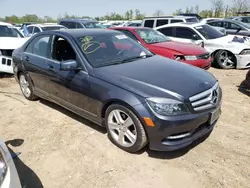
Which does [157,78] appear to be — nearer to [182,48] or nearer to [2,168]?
[2,168]

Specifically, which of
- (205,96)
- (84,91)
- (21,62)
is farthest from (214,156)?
(21,62)

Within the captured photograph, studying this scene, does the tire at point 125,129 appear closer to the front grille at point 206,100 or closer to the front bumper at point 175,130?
the front bumper at point 175,130

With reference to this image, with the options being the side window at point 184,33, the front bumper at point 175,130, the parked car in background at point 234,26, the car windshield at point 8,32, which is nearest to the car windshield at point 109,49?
the front bumper at point 175,130

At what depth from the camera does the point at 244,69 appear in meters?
7.56

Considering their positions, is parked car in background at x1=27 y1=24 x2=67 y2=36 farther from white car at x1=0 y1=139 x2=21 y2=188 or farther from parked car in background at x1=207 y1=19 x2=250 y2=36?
white car at x1=0 y1=139 x2=21 y2=188

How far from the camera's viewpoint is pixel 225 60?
771cm

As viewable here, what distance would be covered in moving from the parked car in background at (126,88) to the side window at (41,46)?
2 cm

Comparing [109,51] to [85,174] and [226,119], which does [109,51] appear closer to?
[85,174]

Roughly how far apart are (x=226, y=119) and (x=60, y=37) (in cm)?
316

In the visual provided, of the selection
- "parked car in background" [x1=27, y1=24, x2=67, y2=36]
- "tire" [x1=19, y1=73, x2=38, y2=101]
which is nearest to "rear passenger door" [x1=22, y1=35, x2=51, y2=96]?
"tire" [x1=19, y1=73, x2=38, y2=101]

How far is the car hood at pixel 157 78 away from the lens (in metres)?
2.91

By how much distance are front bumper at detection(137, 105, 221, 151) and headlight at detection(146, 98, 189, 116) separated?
0.06 m

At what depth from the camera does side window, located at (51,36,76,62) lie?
399cm

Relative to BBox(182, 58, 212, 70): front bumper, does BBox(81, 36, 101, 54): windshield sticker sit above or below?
above
